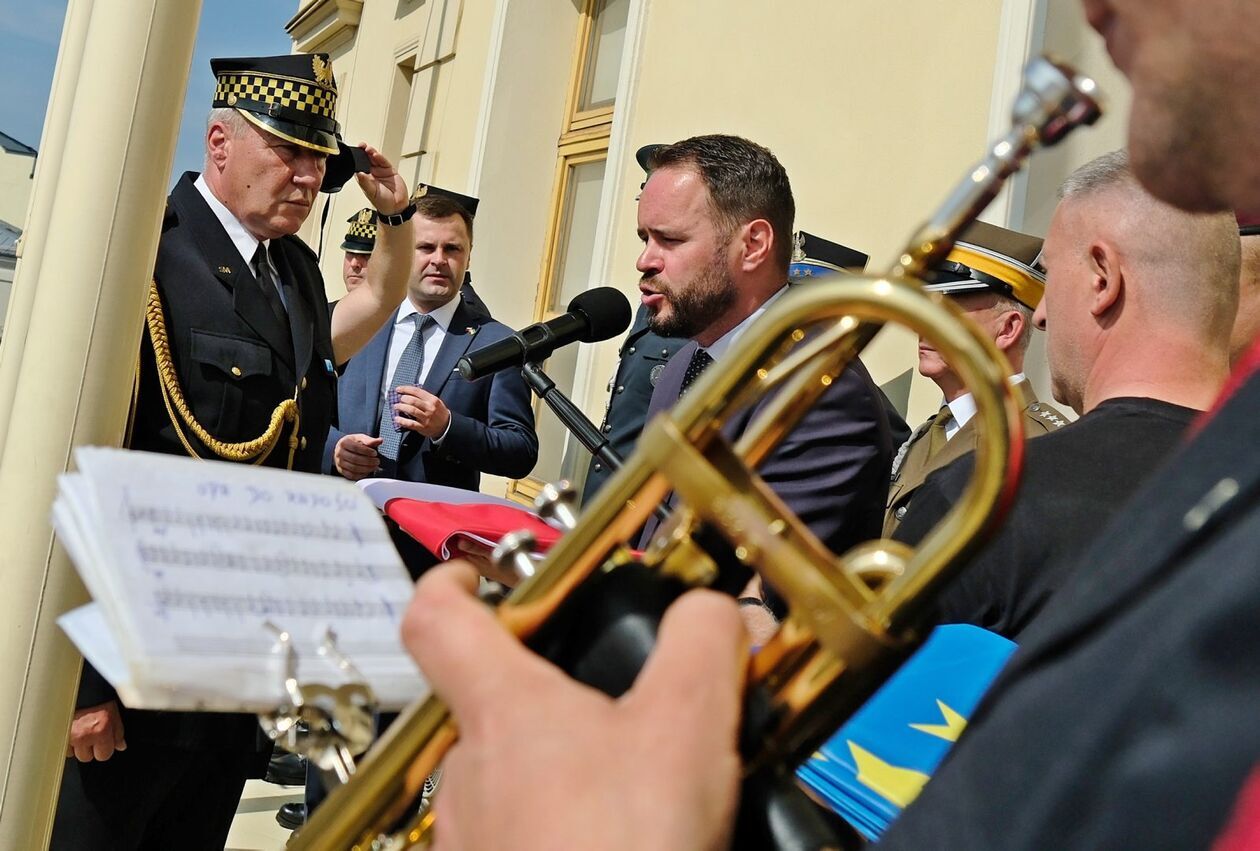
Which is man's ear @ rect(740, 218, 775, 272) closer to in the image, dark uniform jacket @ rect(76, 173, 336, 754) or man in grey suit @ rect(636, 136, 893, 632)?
man in grey suit @ rect(636, 136, 893, 632)

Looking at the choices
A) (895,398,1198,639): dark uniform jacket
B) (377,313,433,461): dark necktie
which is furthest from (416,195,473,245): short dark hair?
(895,398,1198,639): dark uniform jacket

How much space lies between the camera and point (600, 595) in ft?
2.60

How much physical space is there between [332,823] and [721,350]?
202cm

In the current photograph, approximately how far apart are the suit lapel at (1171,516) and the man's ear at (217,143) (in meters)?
2.47

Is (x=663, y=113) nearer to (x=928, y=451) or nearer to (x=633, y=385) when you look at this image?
(x=633, y=385)

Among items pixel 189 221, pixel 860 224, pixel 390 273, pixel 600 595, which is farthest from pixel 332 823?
pixel 860 224

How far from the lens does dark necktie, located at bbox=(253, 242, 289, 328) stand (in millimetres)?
2600

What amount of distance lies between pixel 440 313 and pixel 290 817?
1.79 metres

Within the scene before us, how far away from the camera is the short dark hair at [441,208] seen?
4.36 m

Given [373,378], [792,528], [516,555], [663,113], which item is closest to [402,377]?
[373,378]

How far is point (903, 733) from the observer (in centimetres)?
113

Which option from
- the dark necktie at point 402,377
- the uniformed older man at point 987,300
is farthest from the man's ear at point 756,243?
the dark necktie at point 402,377

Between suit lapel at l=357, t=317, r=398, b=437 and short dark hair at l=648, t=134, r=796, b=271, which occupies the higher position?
short dark hair at l=648, t=134, r=796, b=271

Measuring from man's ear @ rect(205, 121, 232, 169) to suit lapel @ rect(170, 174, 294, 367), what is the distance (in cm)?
15
